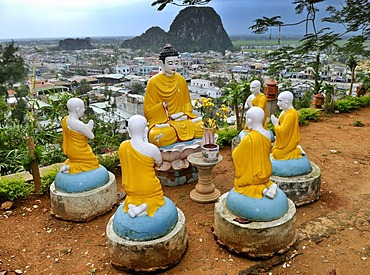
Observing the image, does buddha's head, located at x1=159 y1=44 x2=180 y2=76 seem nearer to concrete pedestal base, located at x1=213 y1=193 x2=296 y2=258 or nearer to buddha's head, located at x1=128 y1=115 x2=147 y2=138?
buddha's head, located at x1=128 y1=115 x2=147 y2=138

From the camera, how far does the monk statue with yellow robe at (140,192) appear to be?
390 cm

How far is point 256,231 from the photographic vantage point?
4059mm

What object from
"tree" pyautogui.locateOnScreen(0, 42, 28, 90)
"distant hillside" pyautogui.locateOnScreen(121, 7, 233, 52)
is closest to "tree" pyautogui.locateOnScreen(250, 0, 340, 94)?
"tree" pyautogui.locateOnScreen(0, 42, 28, 90)

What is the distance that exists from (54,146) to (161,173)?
2.83 meters

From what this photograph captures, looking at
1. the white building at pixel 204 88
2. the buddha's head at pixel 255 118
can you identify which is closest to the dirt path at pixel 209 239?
the buddha's head at pixel 255 118

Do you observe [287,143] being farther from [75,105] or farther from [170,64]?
[75,105]

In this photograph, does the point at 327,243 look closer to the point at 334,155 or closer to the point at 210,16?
the point at 334,155

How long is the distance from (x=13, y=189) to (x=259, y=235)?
4.14m

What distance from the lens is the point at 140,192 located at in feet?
13.1

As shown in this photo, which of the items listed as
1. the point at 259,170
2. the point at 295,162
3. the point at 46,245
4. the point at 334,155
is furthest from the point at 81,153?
the point at 334,155

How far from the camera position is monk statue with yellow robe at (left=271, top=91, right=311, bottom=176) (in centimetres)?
532

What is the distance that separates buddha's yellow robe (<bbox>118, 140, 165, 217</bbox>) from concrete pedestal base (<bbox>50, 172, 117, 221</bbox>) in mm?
1295

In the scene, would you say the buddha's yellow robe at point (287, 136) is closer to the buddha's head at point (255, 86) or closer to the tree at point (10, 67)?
the buddha's head at point (255, 86)

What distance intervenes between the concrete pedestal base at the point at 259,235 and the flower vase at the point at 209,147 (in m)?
1.48
